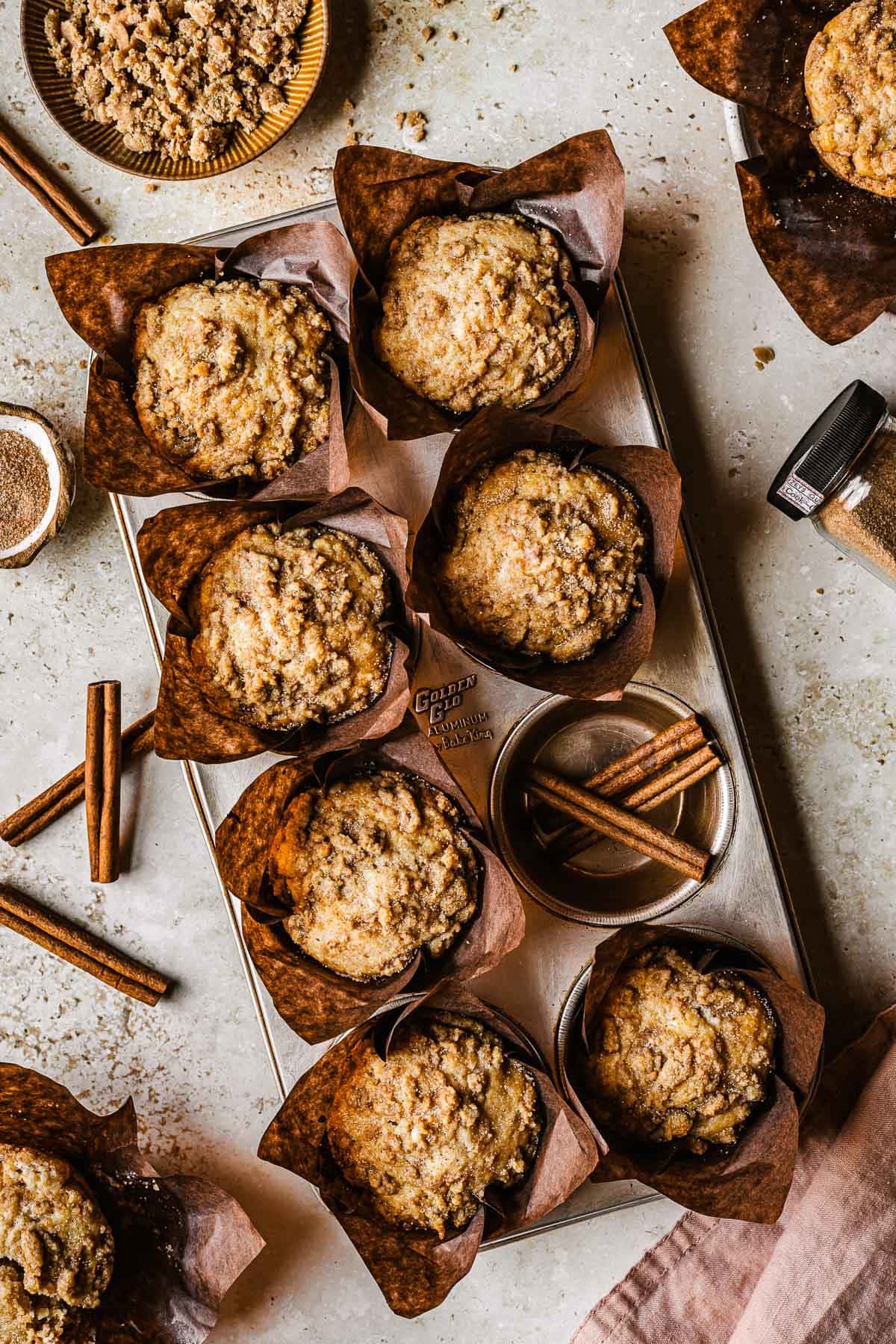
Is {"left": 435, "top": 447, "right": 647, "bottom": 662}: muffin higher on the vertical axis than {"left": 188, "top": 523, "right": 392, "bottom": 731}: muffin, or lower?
higher

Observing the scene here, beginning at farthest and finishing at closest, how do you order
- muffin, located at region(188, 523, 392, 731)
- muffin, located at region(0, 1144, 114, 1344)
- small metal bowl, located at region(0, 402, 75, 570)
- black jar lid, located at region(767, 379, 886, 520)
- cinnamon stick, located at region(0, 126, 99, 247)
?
cinnamon stick, located at region(0, 126, 99, 247) → small metal bowl, located at region(0, 402, 75, 570) → black jar lid, located at region(767, 379, 886, 520) → muffin, located at region(0, 1144, 114, 1344) → muffin, located at region(188, 523, 392, 731)

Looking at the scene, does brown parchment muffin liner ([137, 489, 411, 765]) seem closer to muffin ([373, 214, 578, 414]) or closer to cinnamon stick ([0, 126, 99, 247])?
muffin ([373, 214, 578, 414])

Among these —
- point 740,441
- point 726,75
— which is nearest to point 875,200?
point 726,75

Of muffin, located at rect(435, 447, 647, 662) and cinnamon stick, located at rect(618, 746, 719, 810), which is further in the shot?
cinnamon stick, located at rect(618, 746, 719, 810)

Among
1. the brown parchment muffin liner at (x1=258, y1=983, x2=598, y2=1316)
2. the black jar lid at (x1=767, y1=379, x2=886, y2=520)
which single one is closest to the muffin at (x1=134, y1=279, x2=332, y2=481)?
the black jar lid at (x1=767, y1=379, x2=886, y2=520)

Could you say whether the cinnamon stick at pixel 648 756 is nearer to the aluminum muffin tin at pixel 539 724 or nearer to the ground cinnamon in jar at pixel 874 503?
the aluminum muffin tin at pixel 539 724

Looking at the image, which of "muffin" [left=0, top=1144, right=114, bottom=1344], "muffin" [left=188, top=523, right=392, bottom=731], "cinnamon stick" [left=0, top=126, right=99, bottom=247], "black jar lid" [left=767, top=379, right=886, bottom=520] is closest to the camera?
"muffin" [left=188, top=523, right=392, bottom=731]

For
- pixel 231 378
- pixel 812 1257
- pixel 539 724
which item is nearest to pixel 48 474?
pixel 231 378
